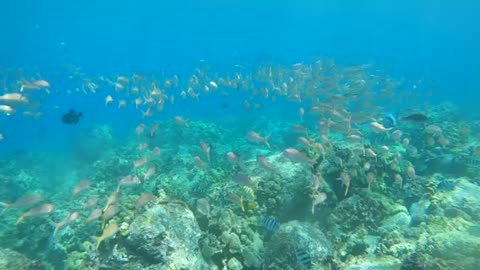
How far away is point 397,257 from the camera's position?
7.77 m

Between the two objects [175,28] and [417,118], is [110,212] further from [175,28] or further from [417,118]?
[175,28]

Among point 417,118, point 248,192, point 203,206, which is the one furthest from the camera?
point 417,118

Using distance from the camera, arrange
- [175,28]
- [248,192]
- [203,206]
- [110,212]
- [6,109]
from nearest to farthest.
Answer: [110,212] → [203,206] → [248,192] → [6,109] → [175,28]

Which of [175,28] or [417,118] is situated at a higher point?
[175,28]

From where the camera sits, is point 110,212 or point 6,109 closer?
point 110,212

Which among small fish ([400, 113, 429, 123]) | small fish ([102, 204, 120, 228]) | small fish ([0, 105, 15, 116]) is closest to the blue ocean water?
small fish ([0, 105, 15, 116])

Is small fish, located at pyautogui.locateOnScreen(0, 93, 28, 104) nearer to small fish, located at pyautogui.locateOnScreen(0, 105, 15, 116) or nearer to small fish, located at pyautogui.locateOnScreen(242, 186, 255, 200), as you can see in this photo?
small fish, located at pyautogui.locateOnScreen(0, 105, 15, 116)

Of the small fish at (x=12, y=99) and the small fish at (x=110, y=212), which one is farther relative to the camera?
the small fish at (x=12, y=99)

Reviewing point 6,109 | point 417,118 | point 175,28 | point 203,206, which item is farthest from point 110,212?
point 175,28

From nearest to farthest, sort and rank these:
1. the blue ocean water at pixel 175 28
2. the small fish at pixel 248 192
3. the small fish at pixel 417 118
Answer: the small fish at pixel 248 192
the small fish at pixel 417 118
the blue ocean water at pixel 175 28

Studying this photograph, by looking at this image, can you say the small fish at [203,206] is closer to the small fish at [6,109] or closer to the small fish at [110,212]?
the small fish at [110,212]

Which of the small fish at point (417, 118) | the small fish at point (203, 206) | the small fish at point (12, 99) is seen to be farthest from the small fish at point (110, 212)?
the small fish at point (417, 118)

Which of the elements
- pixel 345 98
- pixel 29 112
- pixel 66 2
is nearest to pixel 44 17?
pixel 66 2

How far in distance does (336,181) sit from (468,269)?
4122mm
